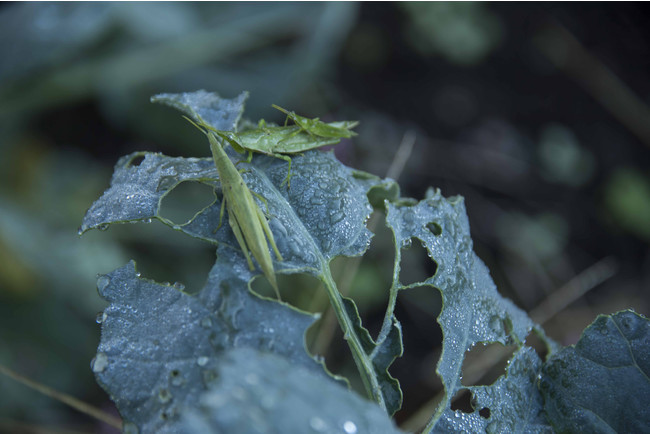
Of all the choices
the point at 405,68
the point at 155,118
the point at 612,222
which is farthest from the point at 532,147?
the point at 155,118

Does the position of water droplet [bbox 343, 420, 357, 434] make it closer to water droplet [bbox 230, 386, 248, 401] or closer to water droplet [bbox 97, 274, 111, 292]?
water droplet [bbox 230, 386, 248, 401]

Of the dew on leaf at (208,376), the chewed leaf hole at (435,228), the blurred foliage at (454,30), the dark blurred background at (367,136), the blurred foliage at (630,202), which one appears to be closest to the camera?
the dew on leaf at (208,376)

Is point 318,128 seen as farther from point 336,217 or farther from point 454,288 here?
point 454,288

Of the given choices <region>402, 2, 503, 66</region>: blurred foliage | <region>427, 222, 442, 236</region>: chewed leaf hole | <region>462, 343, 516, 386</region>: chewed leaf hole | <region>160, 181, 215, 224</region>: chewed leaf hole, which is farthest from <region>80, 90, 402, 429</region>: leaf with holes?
A: <region>402, 2, 503, 66</region>: blurred foliage

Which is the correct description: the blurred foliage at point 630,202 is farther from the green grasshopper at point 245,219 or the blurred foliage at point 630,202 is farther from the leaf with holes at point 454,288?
the green grasshopper at point 245,219

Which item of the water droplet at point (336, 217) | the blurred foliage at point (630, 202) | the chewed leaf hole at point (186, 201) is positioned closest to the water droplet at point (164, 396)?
the water droplet at point (336, 217)

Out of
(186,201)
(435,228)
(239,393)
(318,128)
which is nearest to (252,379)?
(239,393)
